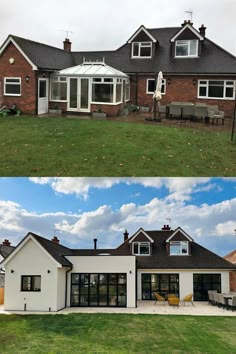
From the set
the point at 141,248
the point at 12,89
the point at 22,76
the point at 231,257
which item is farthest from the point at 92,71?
the point at 231,257

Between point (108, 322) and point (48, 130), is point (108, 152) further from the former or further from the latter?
point (108, 322)

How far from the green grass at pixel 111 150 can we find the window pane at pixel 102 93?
2.20 metres

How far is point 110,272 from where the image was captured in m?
11.9

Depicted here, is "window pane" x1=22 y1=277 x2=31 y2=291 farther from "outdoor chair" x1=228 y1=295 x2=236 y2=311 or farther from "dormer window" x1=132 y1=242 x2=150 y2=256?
"outdoor chair" x1=228 y1=295 x2=236 y2=311

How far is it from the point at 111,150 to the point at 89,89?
5.73 metres

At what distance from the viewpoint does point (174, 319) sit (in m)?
9.32

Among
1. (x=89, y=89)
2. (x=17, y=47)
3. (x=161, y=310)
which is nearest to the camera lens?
(x=161, y=310)

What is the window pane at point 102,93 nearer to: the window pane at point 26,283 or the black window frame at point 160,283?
the window pane at point 26,283

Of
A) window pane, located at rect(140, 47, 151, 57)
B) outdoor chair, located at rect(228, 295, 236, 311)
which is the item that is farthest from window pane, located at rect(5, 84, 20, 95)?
outdoor chair, located at rect(228, 295, 236, 311)

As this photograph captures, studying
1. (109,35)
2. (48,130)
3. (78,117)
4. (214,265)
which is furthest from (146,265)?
(109,35)

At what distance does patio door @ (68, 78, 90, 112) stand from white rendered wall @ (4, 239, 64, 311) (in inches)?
181

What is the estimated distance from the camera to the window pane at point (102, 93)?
41.7ft

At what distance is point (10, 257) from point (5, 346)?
14.6 ft

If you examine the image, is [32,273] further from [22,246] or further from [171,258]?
[171,258]
